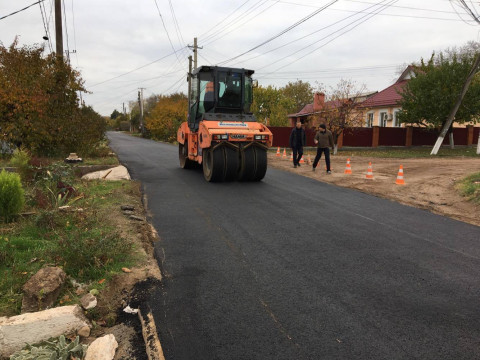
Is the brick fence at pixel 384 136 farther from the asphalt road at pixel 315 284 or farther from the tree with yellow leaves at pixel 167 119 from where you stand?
the asphalt road at pixel 315 284

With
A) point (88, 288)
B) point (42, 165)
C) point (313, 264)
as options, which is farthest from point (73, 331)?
point (42, 165)

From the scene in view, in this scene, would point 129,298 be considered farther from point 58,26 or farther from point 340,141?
point 340,141

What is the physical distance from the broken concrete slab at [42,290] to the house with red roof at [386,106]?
30.6m

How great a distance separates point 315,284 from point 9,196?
4.73m

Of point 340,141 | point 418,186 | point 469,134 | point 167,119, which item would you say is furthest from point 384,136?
point 167,119

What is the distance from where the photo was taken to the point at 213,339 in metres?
2.92

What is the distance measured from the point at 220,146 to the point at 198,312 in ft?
23.4

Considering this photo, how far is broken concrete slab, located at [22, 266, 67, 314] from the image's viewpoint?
322cm

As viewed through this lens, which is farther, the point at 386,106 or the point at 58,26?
the point at 386,106

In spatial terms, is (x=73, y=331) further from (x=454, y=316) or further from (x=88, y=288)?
(x=454, y=316)

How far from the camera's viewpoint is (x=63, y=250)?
4320 mm

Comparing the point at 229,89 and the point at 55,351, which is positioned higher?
the point at 229,89

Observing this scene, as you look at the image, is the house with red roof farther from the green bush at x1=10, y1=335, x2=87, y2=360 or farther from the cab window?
the green bush at x1=10, y1=335, x2=87, y2=360

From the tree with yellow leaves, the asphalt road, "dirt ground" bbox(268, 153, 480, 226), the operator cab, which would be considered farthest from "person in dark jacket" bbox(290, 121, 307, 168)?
the tree with yellow leaves
